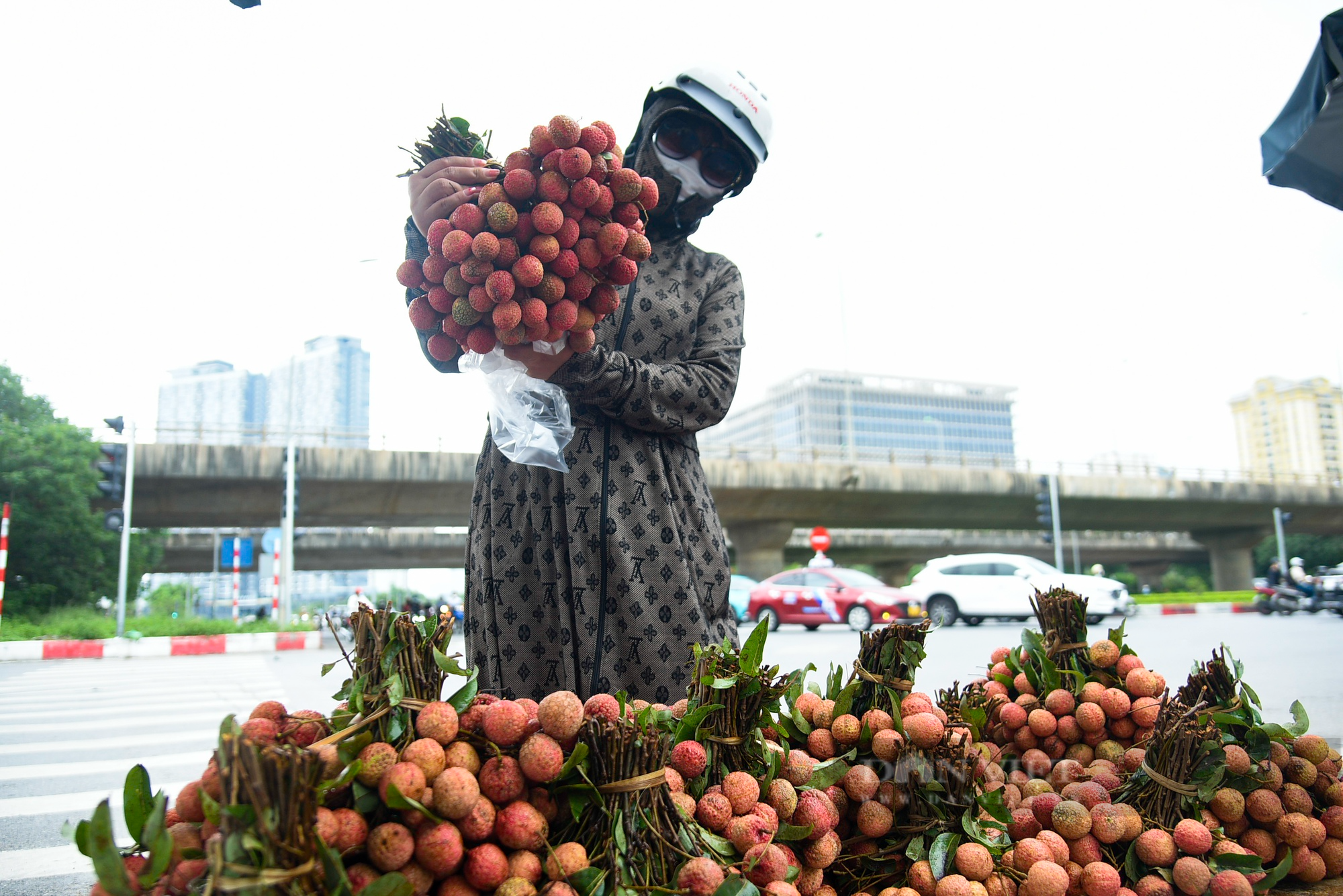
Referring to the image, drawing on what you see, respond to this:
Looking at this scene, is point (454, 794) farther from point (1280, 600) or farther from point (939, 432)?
point (939, 432)

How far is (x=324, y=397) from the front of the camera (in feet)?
76.1

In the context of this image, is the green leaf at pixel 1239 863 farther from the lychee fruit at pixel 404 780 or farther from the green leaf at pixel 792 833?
the lychee fruit at pixel 404 780

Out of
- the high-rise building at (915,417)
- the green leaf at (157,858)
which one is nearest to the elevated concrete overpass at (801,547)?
the green leaf at (157,858)

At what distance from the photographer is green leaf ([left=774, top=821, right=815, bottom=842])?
1.10 meters

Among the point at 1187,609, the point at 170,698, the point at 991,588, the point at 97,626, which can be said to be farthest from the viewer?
the point at 1187,609

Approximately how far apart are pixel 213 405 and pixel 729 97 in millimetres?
28982

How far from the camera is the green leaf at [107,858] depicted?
805 millimetres

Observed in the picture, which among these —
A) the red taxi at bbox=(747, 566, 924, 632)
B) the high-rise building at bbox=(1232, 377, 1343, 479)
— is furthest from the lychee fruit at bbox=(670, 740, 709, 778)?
the high-rise building at bbox=(1232, 377, 1343, 479)

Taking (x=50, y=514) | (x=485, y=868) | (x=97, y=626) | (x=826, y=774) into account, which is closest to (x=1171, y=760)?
(x=826, y=774)

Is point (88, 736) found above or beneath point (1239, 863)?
beneath

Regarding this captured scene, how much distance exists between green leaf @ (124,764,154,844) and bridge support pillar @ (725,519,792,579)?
91.6ft

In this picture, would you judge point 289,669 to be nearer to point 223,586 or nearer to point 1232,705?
point 1232,705

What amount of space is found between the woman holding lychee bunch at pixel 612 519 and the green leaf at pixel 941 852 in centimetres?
53

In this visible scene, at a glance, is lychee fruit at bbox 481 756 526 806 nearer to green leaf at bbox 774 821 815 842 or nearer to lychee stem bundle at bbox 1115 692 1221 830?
green leaf at bbox 774 821 815 842
